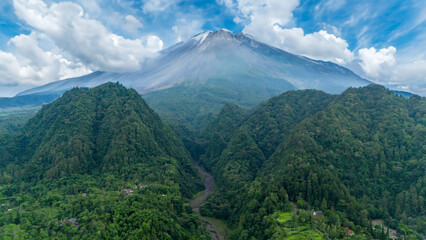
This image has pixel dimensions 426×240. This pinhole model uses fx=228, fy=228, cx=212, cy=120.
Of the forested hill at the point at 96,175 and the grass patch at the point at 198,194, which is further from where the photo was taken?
the grass patch at the point at 198,194

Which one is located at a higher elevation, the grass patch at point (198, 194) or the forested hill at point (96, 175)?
the forested hill at point (96, 175)

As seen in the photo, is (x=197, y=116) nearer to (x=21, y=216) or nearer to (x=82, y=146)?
(x=82, y=146)

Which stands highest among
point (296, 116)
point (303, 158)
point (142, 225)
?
point (296, 116)

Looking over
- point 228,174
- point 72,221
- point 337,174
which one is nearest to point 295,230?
point 337,174

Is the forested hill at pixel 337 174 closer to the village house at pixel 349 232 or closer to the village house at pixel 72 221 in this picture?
the village house at pixel 349 232

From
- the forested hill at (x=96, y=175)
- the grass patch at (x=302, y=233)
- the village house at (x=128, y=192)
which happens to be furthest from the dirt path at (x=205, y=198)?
the grass patch at (x=302, y=233)

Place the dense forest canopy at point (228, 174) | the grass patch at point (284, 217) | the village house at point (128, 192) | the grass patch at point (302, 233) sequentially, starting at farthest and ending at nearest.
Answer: the village house at point (128, 192) < the grass patch at point (284, 217) < the dense forest canopy at point (228, 174) < the grass patch at point (302, 233)

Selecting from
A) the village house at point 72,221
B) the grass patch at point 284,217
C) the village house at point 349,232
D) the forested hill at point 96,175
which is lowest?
the village house at point 349,232

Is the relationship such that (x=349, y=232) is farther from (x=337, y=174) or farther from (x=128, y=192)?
(x=128, y=192)

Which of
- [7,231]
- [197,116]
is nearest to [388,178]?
[7,231]
